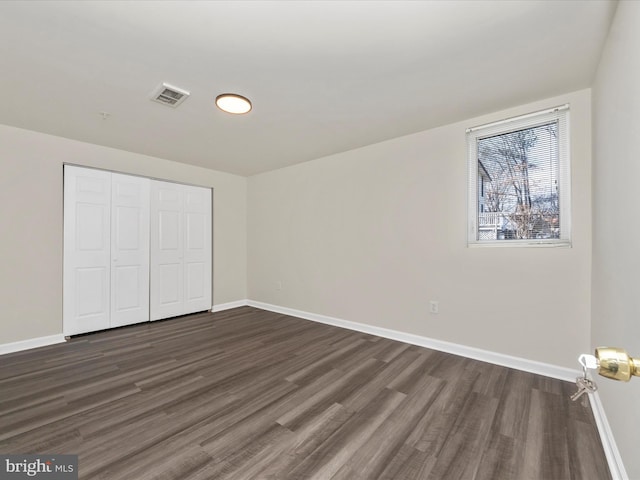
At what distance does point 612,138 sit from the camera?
1.66 m

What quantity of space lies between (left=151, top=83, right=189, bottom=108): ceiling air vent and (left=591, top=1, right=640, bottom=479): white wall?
Answer: 9.48ft

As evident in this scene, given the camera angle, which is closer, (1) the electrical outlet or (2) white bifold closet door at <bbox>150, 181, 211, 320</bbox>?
(1) the electrical outlet

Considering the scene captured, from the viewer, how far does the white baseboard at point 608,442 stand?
139 cm

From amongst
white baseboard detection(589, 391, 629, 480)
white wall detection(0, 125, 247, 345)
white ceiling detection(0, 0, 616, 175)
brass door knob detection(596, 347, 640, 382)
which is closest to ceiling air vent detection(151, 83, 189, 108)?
white ceiling detection(0, 0, 616, 175)

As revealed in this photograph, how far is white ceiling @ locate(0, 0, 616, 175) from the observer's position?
Result: 1.59m

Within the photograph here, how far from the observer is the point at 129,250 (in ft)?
13.3

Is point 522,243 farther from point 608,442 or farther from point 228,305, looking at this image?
point 228,305

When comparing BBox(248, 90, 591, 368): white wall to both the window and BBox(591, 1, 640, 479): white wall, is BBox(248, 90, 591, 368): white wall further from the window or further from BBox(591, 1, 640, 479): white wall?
BBox(591, 1, 640, 479): white wall

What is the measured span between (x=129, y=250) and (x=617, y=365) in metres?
4.89

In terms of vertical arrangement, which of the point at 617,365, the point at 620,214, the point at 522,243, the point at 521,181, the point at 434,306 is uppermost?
the point at 521,181

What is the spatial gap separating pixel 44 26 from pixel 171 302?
372 centimetres

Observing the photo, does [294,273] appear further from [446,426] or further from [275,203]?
[446,426]

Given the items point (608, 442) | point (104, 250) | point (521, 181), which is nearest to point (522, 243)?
point (521, 181)

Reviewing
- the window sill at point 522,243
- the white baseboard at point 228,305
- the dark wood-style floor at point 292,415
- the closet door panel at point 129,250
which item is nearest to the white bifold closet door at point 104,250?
the closet door panel at point 129,250
